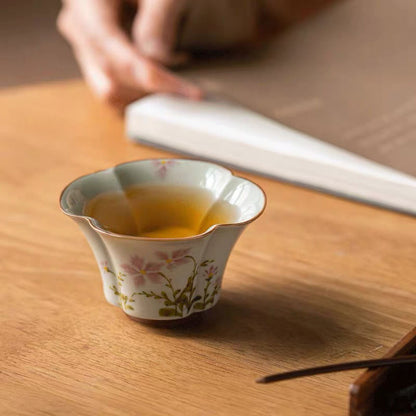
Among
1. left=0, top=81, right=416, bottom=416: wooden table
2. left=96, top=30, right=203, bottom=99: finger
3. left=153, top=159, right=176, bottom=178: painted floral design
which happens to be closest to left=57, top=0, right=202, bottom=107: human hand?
left=96, top=30, right=203, bottom=99: finger

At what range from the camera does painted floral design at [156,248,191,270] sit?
1.53ft

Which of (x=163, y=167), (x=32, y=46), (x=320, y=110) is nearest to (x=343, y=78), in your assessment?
(x=320, y=110)

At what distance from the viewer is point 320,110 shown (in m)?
0.84

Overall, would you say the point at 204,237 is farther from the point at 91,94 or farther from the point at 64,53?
the point at 64,53

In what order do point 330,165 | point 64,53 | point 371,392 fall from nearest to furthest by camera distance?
point 371,392 → point 330,165 → point 64,53

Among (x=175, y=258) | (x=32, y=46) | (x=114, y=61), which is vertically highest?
(x=175, y=258)

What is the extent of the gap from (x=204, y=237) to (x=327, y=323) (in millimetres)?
123

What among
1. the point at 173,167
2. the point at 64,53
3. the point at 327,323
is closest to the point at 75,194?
the point at 173,167

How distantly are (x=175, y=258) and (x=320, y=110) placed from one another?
422 millimetres

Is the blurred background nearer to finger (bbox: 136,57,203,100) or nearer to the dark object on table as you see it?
finger (bbox: 136,57,203,100)

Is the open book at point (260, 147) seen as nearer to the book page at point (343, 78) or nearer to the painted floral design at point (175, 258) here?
the book page at point (343, 78)

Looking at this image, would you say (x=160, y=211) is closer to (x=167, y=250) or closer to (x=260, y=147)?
(x=167, y=250)

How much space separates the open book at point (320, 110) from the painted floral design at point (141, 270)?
32cm

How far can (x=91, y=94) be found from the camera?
1.05 meters
